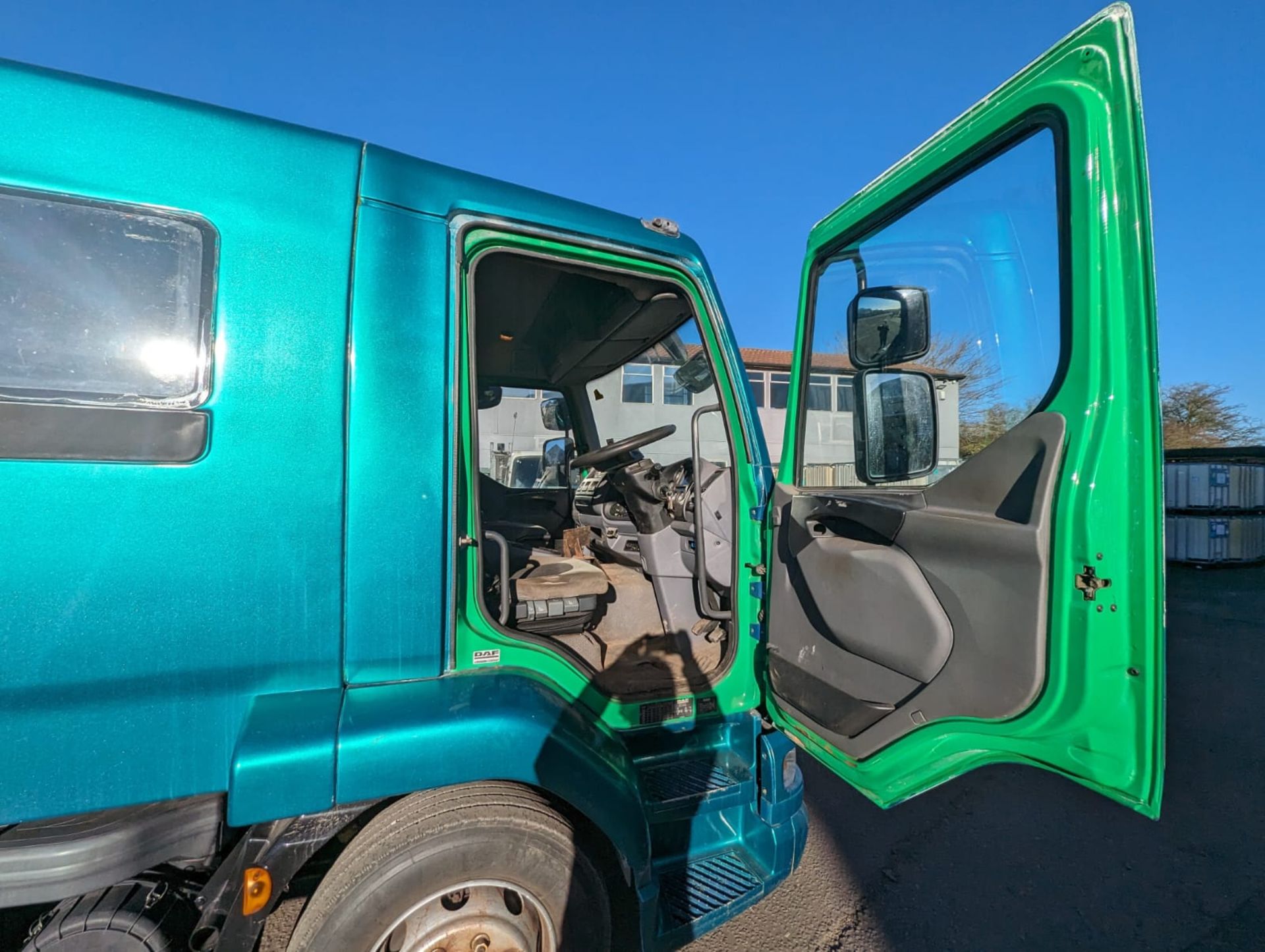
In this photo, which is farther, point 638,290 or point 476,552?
point 638,290

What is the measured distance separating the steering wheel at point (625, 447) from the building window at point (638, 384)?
1.10ft

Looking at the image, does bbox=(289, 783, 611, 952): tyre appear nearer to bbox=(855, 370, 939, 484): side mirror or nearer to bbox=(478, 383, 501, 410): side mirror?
bbox=(855, 370, 939, 484): side mirror

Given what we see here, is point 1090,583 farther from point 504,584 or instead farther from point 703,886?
point 504,584

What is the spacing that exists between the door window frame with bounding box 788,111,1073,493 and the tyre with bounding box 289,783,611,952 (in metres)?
1.41

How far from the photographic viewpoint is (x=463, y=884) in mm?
1469

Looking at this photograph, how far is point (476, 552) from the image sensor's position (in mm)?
1671

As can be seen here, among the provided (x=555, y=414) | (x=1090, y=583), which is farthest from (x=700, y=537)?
(x=555, y=414)

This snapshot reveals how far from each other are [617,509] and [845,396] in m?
1.53

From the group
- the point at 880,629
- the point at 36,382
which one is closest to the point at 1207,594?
the point at 880,629

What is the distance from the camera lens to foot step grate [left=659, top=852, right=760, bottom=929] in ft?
5.92

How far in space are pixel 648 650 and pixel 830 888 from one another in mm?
1280

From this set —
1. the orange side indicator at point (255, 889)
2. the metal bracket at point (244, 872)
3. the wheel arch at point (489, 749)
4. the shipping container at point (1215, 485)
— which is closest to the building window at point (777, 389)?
the wheel arch at point (489, 749)

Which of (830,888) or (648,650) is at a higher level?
(648,650)

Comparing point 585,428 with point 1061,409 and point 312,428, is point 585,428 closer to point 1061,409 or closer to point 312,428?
point 312,428
